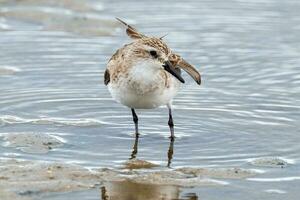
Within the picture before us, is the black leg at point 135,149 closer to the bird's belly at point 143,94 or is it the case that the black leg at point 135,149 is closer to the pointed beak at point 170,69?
the bird's belly at point 143,94

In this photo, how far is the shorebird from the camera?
1020 cm

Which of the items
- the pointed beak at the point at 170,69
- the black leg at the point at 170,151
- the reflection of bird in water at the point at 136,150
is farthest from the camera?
the pointed beak at the point at 170,69

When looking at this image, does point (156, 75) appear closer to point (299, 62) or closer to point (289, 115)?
→ point (289, 115)

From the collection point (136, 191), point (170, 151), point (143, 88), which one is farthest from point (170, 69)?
point (136, 191)

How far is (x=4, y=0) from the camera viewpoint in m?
17.6

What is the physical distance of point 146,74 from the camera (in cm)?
1029

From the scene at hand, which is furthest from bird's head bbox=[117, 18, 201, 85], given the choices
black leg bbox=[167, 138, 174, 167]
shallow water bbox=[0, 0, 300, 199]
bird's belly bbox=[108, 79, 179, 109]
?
shallow water bbox=[0, 0, 300, 199]

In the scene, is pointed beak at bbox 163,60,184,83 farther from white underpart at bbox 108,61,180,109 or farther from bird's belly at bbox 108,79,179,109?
bird's belly at bbox 108,79,179,109

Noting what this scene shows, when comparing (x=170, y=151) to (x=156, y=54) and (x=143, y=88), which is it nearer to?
(x=143, y=88)

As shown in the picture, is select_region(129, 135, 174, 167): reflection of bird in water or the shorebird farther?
the shorebird

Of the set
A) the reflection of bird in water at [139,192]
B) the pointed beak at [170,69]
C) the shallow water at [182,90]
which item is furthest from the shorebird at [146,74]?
the reflection of bird in water at [139,192]

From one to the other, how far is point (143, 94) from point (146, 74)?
Result: 8.9 inches

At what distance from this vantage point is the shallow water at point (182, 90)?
10.0 metres

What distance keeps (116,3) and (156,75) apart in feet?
23.5
